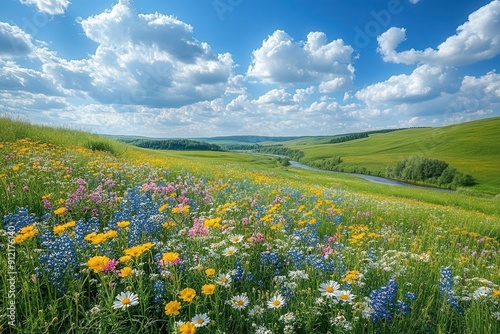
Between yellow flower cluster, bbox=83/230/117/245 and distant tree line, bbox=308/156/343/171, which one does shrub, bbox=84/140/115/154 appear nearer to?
yellow flower cluster, bbox=83/230/117/245

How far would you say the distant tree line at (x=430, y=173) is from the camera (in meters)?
66.6

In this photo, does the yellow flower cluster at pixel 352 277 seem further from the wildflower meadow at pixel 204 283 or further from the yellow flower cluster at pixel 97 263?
the yellow flower cluster at pixel 97 263

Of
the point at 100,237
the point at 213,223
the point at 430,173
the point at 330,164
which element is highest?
the point at 100,237

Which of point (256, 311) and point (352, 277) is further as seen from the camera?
point (352, 277)

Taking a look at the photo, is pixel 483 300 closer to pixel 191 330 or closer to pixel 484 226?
pixel 191 330

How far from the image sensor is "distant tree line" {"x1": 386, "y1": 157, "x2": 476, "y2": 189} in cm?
6656

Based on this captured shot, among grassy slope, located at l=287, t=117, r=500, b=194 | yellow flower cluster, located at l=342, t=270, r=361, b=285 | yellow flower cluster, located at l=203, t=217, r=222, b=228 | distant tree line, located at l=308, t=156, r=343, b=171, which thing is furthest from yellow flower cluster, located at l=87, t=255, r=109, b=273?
distant tree line, located at l=308, t=156, r=343, b=171

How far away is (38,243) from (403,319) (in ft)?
14.1

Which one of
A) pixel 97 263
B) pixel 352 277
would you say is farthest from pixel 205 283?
pixel 352 277

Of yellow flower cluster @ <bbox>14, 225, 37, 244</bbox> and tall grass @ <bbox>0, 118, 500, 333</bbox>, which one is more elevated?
yellow flower cluster @ <bbox>14, 225, 37, 244</bbox>

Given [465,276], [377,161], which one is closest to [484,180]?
[377,161]

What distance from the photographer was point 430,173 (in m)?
72.8

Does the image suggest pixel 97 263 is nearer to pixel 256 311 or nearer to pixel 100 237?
pixel 100 237

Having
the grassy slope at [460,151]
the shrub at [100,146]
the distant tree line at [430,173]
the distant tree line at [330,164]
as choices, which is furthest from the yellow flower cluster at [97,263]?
the distant tree line at [330,164]
